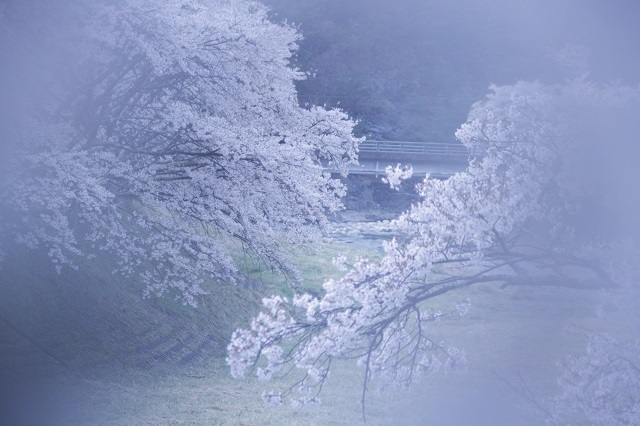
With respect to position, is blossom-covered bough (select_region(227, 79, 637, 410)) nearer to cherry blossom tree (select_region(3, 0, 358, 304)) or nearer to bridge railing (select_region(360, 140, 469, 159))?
bridge railing (select_region(360, 140, 469, 159))

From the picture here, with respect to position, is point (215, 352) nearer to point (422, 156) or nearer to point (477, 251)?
point (422, 156)

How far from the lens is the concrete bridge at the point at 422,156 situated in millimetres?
3182

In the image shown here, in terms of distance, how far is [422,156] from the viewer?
336cm

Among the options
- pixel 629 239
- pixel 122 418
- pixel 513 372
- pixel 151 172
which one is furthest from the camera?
pixel 151 172

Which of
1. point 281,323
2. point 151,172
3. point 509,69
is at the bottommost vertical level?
point 281,323

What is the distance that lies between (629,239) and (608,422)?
69 centimetres

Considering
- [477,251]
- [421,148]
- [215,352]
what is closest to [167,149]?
[215,352]

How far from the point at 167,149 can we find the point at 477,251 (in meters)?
2.17

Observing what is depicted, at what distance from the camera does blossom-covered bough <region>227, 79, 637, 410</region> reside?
2.25 meters

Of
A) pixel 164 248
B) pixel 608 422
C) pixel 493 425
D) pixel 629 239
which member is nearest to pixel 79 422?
pixel 164 248

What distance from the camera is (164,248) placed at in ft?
12.4

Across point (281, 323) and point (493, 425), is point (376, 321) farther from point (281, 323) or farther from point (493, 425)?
point (493, 425)

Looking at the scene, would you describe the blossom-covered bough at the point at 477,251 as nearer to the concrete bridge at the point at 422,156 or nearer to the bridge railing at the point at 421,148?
the concrete bridge at the point at 422,156

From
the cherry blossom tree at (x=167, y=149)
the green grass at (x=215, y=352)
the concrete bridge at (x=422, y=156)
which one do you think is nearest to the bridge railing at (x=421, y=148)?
the concrete bridge at (x=422, y=156)
